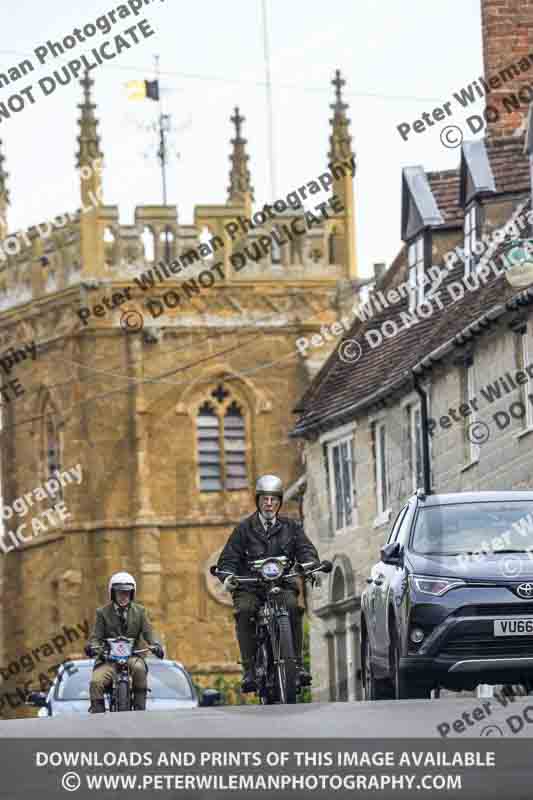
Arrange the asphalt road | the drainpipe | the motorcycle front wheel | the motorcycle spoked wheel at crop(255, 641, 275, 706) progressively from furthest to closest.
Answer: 1. the drainpipe
2. the motorcycle front wheel
3. the motorcycle spoked wheel at crop(255, 641, 275, 706)
4. the asphalt road

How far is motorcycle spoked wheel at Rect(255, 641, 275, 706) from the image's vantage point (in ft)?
71.1

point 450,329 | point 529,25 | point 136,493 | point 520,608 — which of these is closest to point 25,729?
point 520,608

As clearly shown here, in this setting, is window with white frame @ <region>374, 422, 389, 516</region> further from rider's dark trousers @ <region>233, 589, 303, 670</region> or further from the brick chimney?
rider's dark trousers @ <region>233, 589, 303, 670</region>

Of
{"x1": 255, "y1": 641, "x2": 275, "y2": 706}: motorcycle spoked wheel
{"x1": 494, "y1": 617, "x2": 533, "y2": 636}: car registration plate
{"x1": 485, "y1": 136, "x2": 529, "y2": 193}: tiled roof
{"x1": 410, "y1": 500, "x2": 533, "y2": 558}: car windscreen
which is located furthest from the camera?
{"x1": 485, "y1": 136, "x2": 529, "y2": 193}: tiled roof

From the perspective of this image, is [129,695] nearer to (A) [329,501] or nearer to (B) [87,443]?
(A) [329,501]

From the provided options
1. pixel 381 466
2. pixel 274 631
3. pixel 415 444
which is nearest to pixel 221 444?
pixel 381 466

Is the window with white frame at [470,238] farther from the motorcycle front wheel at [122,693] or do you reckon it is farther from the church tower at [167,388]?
the church tower at [167,388]

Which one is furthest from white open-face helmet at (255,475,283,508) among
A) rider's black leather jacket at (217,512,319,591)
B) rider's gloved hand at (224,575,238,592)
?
rider's gloved hand at (224,575,238,592)

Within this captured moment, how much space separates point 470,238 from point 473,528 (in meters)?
18.8

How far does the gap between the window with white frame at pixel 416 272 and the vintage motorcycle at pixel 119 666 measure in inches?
812

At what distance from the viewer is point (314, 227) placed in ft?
254

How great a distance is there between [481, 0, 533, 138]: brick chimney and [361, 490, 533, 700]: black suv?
20.2 meters

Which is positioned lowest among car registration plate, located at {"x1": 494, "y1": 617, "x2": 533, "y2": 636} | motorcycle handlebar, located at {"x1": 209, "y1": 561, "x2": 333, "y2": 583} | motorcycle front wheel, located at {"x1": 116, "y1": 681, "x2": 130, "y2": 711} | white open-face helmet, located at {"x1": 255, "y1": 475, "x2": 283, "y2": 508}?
motorcycle front wheel, located at {"x1": 116, "y1": 681, "x2": 130, "y2": 711}

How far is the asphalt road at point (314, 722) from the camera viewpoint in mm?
17266
